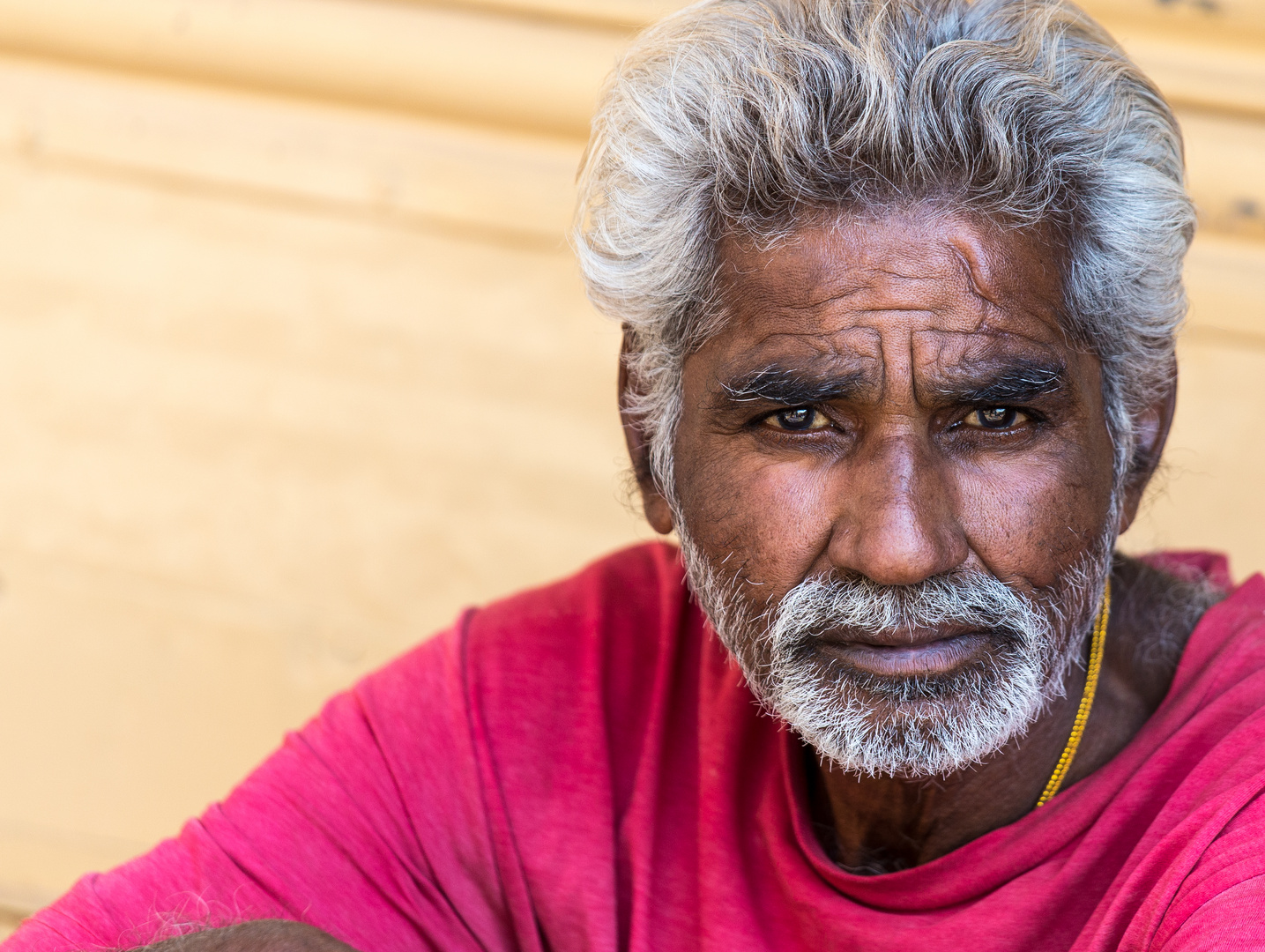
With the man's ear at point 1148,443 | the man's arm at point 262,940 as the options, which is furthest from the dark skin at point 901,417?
the man's arm at point 262,940

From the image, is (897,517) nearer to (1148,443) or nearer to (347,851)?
(1148,443)

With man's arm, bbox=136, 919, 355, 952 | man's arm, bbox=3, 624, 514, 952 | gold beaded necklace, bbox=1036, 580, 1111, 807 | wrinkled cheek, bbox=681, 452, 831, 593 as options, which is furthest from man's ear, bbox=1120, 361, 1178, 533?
man's arm, bbox=136, 919, 355, 952

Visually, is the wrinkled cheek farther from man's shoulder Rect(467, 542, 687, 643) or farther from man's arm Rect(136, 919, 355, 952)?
man's arm Rect(136, 919, 355, 952)

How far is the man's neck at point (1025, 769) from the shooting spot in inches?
84.5

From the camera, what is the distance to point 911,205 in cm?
192

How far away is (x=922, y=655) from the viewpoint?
6.35ft

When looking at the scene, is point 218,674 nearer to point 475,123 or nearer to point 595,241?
point 475,123

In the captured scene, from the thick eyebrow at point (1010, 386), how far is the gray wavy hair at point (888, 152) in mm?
107

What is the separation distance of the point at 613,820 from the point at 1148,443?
3.58ft

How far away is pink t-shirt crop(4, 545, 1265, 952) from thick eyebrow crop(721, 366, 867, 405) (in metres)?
0.61

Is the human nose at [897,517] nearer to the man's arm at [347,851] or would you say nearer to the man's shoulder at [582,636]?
the man's shoulder at [582,636]

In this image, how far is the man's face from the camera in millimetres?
1896

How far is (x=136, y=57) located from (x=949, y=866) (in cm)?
278

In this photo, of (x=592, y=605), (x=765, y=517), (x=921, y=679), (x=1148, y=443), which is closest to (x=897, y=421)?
(x=765, y=517)
